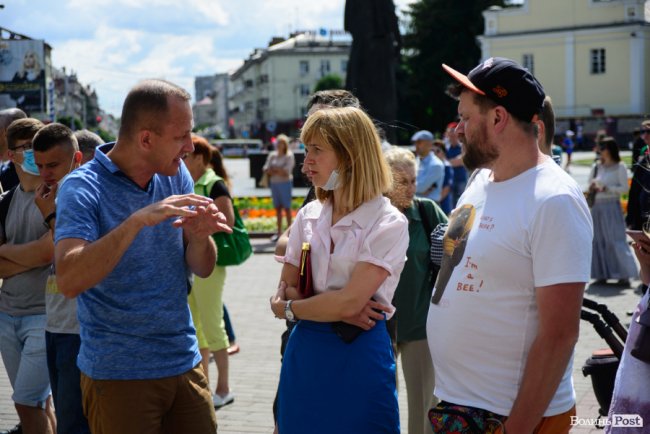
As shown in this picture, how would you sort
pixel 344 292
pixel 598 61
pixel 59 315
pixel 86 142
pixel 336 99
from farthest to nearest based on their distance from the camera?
pixel 598 61
pixel 86 142
pixel 59 315
pixel 336 99
pixel 344 292

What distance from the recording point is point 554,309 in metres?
2.82

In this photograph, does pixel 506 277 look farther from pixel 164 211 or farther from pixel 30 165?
pixel 30 165

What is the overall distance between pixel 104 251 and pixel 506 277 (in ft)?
4.67

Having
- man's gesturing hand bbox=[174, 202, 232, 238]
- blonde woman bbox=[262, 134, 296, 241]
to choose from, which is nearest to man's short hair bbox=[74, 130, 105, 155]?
man's gesturing hand bbox=[174, 202, 232, 238]

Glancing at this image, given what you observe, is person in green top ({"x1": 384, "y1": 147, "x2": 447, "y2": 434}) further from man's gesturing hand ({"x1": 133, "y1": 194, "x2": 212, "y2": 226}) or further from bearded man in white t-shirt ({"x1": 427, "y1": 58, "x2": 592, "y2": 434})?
man's gesturing hand ({"x1": 133, "y1": 194, "x2": 212, "y2": 226})

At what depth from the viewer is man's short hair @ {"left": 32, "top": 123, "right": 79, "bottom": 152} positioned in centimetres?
462

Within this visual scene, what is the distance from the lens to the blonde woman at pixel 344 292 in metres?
3.41

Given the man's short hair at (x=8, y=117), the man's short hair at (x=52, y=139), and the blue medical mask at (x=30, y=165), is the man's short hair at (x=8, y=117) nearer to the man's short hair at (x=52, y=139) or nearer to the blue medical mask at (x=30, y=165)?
the blue medical mask at (x=30, y=165)

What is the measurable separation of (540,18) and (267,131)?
2074 inches

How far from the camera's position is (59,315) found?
4438 mm

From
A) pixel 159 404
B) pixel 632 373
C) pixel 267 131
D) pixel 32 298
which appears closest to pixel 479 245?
pixel 632 373

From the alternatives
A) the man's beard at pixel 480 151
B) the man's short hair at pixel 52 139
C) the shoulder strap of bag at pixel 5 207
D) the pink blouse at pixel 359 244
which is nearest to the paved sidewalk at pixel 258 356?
the shoulder strap of bag at pixel 5 207

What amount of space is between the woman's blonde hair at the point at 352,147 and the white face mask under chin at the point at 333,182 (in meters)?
0.02

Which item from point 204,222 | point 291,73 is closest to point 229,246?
point 204,222
